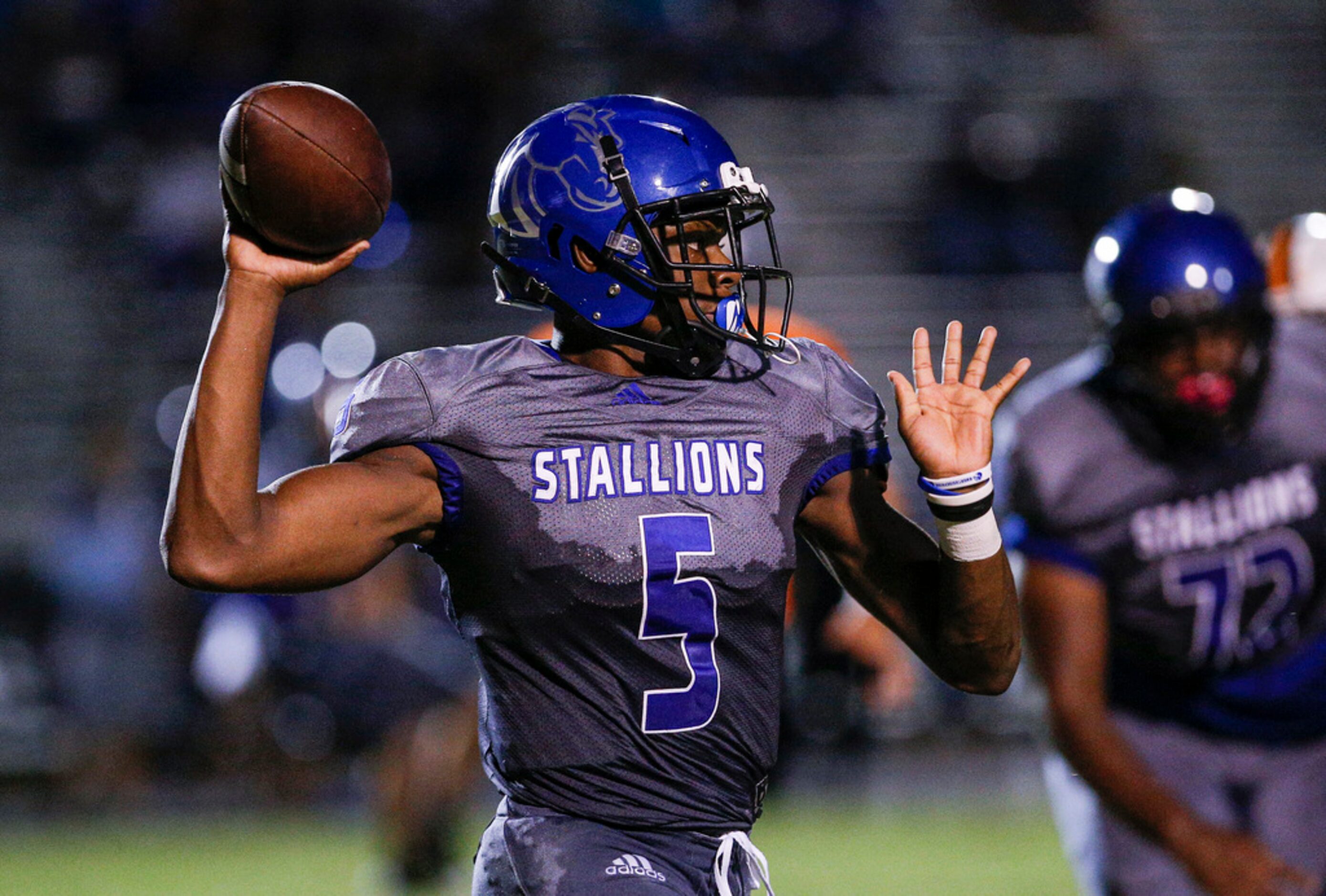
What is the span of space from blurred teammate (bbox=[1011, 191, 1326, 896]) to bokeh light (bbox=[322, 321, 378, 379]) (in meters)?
5.42

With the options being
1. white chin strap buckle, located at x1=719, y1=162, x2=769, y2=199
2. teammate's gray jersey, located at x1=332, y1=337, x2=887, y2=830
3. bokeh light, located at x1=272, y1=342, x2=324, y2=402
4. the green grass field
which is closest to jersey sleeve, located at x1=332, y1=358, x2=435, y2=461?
teammate's gray jersey, located at x1=332, y1=337, x2=887, y2=830

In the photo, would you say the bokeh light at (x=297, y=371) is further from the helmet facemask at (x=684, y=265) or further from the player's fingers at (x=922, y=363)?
the player's fingers at (x=922, y=363)

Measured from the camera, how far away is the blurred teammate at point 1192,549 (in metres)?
3.33

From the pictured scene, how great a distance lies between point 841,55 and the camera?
33.9 ft

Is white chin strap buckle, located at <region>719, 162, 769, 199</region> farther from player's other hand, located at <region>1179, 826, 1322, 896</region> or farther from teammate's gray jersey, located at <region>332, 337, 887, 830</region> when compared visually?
player's other hand, located at <region>1179, 826, 1322, 896</region>

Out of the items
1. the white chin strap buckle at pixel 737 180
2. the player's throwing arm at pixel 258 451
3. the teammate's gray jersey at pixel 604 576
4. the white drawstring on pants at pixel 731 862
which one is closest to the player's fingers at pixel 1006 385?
the teammate's gray jersey at pixel 604 576

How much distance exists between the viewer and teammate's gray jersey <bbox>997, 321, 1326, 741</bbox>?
11.1 feet

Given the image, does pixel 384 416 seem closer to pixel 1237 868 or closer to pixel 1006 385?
pixel 1006 385

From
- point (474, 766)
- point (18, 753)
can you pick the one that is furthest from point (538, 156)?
point (18, 753)

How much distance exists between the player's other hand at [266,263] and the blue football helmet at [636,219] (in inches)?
15.1

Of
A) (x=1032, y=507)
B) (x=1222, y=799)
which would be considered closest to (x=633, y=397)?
(x=1032, y=507)

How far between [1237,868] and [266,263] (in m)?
1.99

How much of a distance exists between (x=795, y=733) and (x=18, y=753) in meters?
3.73

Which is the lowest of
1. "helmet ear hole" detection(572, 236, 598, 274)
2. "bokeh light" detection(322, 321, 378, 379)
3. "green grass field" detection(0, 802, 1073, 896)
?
"green grass field" detection(0, 802, 1073, 896)
